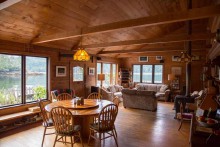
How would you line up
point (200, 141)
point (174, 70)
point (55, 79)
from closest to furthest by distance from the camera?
1. point (200, 141)
2. point (55, 79)
3. point (174, 70)

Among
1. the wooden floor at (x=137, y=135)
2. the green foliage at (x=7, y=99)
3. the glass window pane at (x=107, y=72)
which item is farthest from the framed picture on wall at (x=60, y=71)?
the glass window pane at (x=107, y=72)

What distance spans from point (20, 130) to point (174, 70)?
8000mm

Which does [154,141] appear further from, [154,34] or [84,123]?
[154,34]

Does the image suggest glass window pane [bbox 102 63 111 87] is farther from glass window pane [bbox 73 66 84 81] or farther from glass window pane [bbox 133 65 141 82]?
glass window pane [bbox 73 66 84 81]

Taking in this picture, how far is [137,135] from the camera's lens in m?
3.98

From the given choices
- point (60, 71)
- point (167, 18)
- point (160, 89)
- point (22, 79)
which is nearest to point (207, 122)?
point (167, 18)

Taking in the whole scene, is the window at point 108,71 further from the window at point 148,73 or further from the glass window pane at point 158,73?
the glass window pane at point 158,73

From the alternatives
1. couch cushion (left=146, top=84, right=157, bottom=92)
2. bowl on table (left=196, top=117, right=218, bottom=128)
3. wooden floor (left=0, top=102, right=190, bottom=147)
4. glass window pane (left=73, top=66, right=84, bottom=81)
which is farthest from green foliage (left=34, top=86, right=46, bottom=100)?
couch cushion (left=146, top=84, right=157, bottom=92)

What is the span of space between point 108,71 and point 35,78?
4.95 metres

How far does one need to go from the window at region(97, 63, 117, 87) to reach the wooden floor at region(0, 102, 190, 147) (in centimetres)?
391

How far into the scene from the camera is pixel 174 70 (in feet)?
29.7

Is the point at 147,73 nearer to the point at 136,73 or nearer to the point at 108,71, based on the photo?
the point at 136,73

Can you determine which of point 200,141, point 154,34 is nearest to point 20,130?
point 200,141

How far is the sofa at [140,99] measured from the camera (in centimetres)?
632
